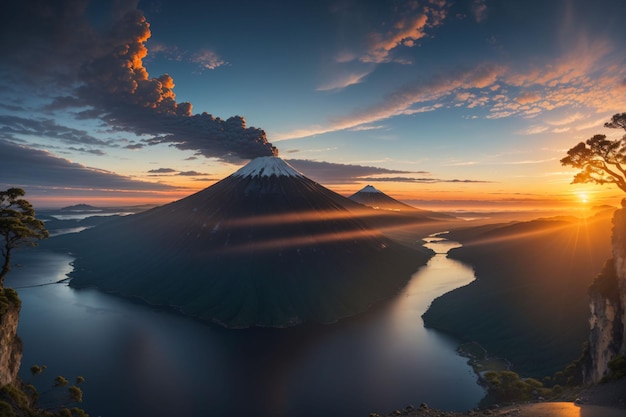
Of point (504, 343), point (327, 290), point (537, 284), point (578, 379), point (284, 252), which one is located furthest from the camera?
point (284, 252)

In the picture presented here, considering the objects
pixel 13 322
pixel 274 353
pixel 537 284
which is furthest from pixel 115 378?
pixel 537 284

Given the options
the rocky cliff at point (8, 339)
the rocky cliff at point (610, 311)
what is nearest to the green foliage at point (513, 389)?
the rocky cliff at point (610, 311)

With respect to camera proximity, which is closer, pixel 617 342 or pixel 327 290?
pixel 617 342

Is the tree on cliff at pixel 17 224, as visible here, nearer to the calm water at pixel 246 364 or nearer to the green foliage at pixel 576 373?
the calm water at pixel 246 364

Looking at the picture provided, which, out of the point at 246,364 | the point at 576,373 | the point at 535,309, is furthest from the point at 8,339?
the point at 535,309

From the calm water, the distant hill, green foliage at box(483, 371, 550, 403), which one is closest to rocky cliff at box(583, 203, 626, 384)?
green foliage at box(483, 371, 550, 403)

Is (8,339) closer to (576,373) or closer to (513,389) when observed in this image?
(576,373)

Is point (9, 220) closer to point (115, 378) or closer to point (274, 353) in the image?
point (115, 378)

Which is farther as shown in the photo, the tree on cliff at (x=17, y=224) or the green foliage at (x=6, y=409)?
the tree on cliff at (x=17, y=224)

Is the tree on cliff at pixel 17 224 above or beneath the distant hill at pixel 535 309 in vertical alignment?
above
